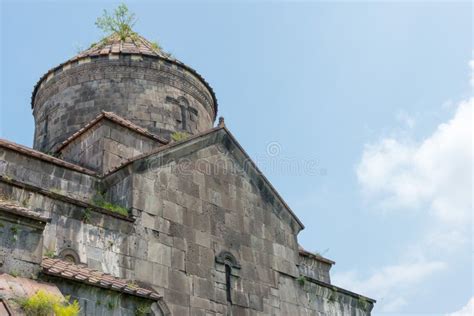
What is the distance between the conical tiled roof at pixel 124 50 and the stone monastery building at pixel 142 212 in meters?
0.05

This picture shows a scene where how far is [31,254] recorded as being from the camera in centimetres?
568

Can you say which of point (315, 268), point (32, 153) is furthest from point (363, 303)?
point (32, 153)

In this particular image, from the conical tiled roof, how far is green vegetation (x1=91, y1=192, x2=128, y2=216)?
4.14 meters

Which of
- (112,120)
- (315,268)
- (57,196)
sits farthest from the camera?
(315,268)

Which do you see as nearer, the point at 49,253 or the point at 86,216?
the point at 49,253

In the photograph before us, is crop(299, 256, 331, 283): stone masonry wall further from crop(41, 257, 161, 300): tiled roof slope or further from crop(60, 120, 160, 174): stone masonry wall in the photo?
crop(41, 257, 161, 300): tiled roof slope

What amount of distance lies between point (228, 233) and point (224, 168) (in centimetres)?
112

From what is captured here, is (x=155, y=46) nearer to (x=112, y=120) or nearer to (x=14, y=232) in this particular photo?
(x=112, y=120)

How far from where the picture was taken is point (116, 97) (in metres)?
11.2

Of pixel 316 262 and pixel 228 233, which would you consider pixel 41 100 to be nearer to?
pixel 228 233

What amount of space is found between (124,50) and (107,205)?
184 inches

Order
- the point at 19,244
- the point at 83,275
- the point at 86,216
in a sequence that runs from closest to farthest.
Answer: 1. the point at 19,244
2. the point at 83,275
3. the point at 86,216

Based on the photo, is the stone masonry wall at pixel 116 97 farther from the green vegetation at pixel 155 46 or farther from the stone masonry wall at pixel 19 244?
the stone masonry wall at pixel 19 244

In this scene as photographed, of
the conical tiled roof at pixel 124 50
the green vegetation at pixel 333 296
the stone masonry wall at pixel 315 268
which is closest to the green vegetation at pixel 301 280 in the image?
the stone masonry wall at pixel 315 268
